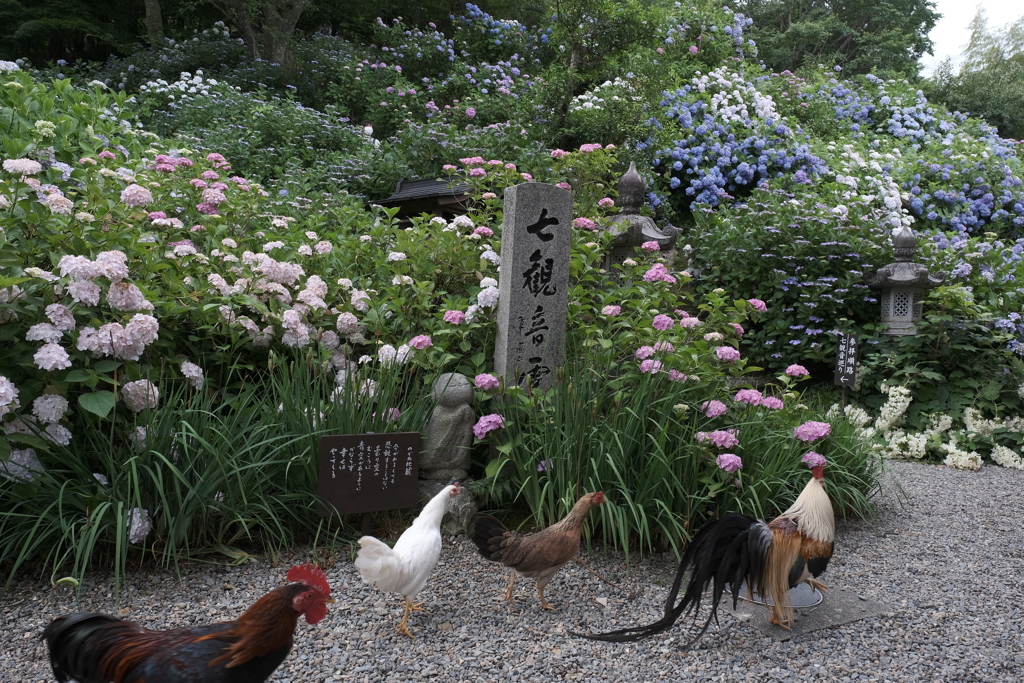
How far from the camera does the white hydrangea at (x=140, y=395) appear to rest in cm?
277

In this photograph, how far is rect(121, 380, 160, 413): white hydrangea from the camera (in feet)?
9.09

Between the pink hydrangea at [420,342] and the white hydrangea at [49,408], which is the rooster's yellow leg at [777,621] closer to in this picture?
the pink hydrangea at [420,342]

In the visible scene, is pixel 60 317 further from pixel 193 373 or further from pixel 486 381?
pixel 486 381

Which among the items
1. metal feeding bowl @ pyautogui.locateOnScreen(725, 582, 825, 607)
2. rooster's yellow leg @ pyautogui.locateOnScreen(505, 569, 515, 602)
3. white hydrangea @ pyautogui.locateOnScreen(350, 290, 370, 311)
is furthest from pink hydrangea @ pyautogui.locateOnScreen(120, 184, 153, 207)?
metal feeding bowl @ pyautogui.locateOnScreen(725, 582, 825, 607)

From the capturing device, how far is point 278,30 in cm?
1217

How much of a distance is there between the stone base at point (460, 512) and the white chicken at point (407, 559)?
28.1 inches

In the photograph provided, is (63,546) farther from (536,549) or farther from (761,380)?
(761,380)

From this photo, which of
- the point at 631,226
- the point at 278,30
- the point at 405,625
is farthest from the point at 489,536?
the point at 278,30

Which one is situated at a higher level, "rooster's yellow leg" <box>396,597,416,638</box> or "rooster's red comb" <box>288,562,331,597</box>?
"rooster's red comb" <box>288,562,331,597</box>

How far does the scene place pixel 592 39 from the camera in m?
9.53

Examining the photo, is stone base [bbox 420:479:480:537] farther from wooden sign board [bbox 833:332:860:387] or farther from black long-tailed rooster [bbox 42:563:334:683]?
wooden sign board [bbox 833:332:860:387]

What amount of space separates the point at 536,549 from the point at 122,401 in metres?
1.81

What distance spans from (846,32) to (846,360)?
1813 cm

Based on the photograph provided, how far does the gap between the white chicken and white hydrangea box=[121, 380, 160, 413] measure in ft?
3.69
